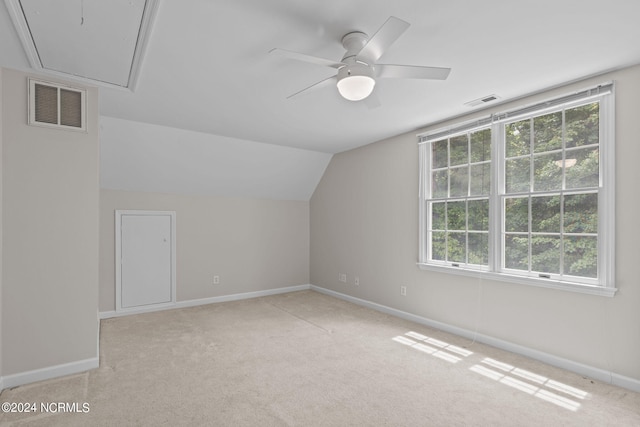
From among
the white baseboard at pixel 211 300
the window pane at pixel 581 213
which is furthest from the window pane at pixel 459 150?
the white baseboard at pixel 211 300

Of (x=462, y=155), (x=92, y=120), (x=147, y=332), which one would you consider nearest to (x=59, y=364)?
(x=147, y=332)

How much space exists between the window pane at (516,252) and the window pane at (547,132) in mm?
858

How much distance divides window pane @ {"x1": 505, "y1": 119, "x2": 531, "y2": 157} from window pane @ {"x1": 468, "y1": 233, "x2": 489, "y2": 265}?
0.88m

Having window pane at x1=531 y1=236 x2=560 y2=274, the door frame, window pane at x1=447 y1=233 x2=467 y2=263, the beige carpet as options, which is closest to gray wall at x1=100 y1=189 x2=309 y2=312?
the door frame

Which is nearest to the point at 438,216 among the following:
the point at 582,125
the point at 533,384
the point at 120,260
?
the point at 582,125

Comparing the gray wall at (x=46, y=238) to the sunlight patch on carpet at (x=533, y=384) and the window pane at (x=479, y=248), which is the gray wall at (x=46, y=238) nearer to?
the sunlight patch on carpet at (x=533, y=384)

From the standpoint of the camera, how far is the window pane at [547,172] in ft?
9.77

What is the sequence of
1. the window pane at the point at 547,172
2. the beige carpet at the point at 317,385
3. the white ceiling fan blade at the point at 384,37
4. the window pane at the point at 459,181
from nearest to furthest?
the white ceiling fan blade at the point at 384,37, the beige carpet at the point at 317,385, the window pane at the point at 547,172, the window pane at the point at 459,181

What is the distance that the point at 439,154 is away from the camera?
400 centimetres

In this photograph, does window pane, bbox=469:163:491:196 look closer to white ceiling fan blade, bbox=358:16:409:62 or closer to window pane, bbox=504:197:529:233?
window pane, bbox=504:197:529:233

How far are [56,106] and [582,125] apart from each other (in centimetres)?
441

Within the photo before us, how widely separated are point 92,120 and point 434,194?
3.60 meters

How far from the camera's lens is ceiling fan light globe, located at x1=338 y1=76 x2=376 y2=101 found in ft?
6.48

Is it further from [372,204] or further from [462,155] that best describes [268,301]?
[462,155]
